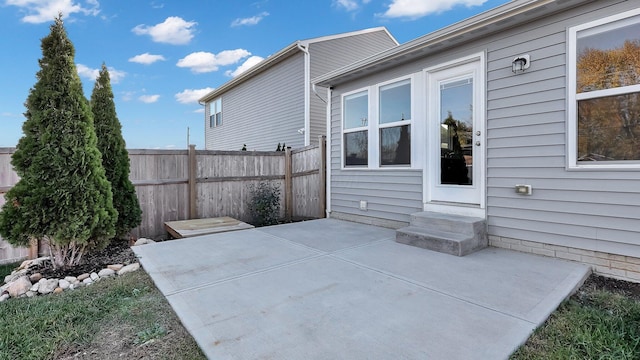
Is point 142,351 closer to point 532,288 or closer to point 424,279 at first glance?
point 424,279

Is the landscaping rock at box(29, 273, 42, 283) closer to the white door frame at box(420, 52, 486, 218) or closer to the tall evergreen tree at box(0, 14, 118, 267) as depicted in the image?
the tall evergreen tree at box(0, 14, 118, 267)

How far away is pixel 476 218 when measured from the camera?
Result: 13.0 ft

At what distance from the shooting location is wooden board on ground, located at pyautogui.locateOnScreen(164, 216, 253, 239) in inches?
189

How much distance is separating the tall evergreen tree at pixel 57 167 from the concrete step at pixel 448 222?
399 centimetres

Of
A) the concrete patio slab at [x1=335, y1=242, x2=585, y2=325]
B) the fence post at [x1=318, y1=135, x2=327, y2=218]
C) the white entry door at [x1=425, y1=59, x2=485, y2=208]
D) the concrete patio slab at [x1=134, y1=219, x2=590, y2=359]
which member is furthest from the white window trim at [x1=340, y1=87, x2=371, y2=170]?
the concrete patio slab at [x1=335, y1=242, x2=585, y2=325]

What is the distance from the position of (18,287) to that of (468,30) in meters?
5.57

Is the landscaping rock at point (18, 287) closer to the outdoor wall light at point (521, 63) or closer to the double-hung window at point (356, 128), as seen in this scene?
the double-hung window at point (356, 128)

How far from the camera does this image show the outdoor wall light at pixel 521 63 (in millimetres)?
3529

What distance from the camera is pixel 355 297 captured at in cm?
247

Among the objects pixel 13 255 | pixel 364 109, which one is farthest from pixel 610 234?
pixel 13 255

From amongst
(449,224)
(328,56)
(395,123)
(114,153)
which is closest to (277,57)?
(328,56)

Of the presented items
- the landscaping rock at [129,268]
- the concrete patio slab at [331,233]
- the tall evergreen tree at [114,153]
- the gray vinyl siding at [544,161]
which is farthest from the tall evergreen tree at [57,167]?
the gray vinyl siding at [544,161]

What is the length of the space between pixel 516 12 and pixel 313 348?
3872mm

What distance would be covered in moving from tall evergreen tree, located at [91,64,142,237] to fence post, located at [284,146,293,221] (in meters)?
2.98
